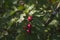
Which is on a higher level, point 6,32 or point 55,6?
point 55,6

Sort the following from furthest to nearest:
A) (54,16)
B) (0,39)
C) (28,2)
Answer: (0,39) → (54,16) → (28,2)

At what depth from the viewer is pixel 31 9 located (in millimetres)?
1988

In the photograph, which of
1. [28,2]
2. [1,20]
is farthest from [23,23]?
[1,20]

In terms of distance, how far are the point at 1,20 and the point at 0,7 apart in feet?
0.59

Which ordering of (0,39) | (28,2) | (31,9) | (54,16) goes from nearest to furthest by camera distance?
(31,9) < (28,2) < (54,16) < (0,39)

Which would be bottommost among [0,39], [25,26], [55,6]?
[0,39]

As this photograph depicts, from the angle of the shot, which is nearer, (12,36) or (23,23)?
(23,23)

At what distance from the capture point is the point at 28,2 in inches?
83.7

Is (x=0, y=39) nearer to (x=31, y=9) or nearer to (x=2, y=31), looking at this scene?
(x=2, y=31)

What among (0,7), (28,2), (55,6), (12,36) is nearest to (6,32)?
(12,36)

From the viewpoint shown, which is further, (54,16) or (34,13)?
(54,16)

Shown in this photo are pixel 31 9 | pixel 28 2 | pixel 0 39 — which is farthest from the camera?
pixel 0 39

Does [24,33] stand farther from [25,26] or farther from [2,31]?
[2,31]

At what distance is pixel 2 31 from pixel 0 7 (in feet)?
0.98
